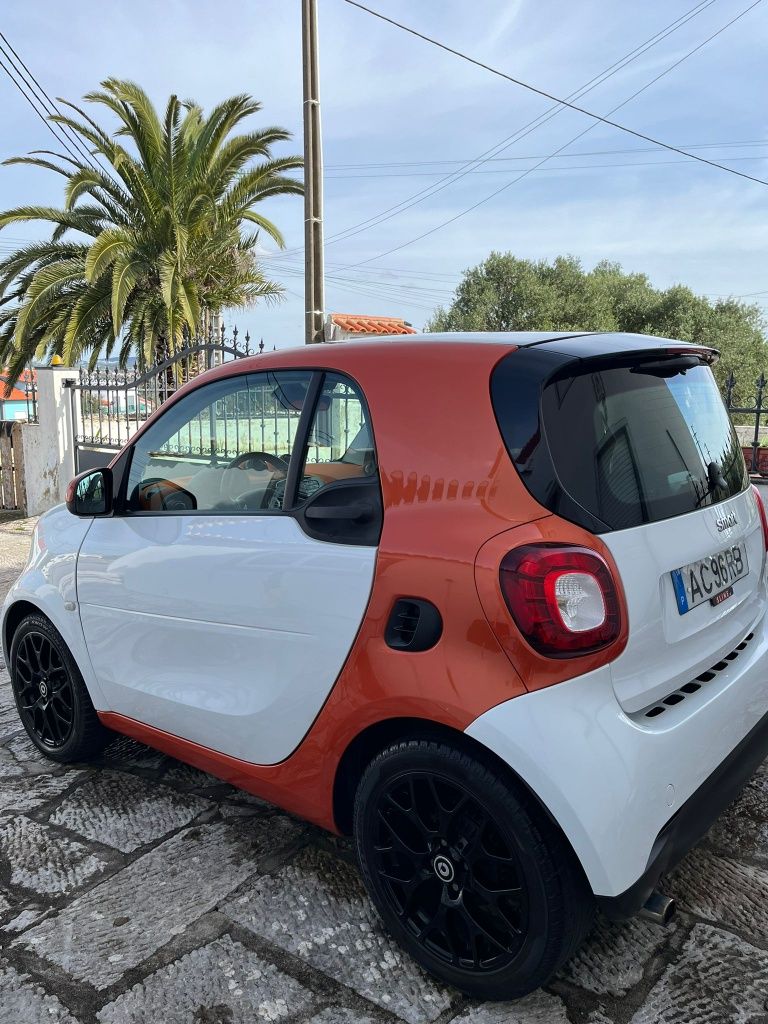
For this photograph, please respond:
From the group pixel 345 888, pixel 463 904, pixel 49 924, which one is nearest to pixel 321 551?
pixel 463 904

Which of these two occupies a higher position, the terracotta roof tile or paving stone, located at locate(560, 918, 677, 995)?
the terracotta roof tile

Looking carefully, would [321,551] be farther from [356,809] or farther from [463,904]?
[463,904]

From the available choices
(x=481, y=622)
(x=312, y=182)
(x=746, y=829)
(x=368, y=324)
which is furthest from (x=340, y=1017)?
(x=368, y=324)

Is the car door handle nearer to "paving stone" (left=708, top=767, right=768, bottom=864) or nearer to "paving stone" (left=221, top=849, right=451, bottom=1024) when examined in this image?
"paving stone" (left=221, top=849, right=451, bottom=1024)

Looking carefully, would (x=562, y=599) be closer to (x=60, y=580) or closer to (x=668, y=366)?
(x=668, y=366)

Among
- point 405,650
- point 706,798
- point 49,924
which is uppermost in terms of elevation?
point 405,650

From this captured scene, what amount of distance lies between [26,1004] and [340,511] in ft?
4.88

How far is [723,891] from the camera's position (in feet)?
7.86

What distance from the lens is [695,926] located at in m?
2.24

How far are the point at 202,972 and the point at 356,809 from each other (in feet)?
1.95

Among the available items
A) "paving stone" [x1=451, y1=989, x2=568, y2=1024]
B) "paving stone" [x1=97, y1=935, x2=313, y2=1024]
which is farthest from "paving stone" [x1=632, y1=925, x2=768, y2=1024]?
"paving stone" [x1=97, y1=935, x2=313, y2=1024]

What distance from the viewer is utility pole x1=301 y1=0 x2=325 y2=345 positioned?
36.1ft

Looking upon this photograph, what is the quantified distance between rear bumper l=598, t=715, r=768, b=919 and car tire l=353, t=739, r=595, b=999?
0.33 ft

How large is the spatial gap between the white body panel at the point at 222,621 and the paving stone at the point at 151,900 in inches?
15.8
